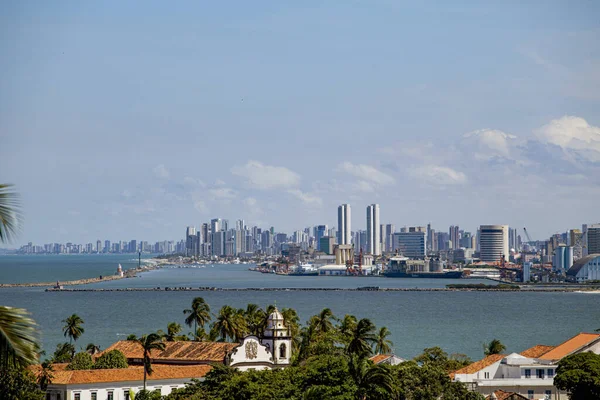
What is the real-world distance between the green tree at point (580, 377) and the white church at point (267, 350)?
1105 centimetres

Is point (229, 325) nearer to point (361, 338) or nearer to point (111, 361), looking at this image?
point (111, 361)

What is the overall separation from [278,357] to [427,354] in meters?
7.36

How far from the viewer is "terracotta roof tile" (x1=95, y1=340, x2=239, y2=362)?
139ft

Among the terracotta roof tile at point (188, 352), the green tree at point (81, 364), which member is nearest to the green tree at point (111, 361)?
the green tree at point (81, 364)

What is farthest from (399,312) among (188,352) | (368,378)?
(368,378)

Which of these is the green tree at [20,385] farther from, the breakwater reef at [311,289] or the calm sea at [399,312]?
the breakwater reef at [311,289]

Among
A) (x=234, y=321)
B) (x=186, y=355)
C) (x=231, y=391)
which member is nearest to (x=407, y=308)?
(x=234, y=321)

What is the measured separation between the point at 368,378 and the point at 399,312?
88.1m

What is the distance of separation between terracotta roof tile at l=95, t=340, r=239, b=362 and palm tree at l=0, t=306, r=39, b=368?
3624 cm

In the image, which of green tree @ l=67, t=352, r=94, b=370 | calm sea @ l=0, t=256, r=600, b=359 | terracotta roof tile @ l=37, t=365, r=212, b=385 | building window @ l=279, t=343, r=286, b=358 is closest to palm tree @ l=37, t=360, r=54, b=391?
terracotta roof tile @ l=37, t=365, r=212, b=385

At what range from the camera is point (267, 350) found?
40.8 metres

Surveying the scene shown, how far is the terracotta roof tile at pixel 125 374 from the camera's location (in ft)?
126

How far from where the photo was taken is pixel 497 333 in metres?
87.3

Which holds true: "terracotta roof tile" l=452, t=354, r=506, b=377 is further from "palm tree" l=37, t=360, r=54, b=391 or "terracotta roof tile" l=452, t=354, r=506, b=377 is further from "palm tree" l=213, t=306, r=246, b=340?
"palm tree" l=37, t=360, r=54, b=391
